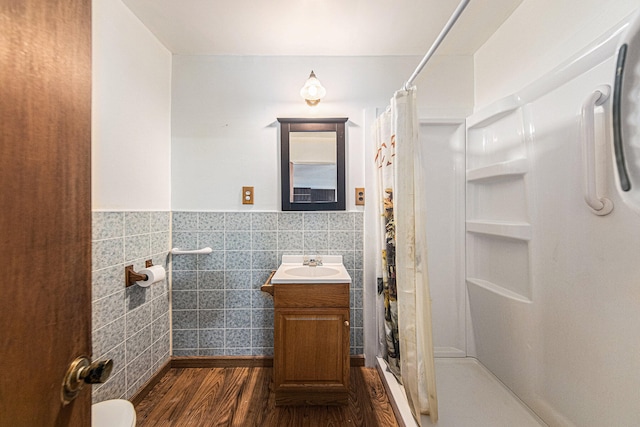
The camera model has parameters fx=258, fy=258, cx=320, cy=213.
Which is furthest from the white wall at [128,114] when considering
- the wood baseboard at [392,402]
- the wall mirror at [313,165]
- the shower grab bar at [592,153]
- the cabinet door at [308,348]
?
the shower grab bar at [592,153]

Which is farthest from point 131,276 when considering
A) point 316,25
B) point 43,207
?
point 316,25

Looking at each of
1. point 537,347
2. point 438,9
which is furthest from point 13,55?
point 537,347

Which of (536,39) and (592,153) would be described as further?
(536,39)

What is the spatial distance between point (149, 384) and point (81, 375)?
5.07ft

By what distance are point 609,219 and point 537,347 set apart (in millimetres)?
747

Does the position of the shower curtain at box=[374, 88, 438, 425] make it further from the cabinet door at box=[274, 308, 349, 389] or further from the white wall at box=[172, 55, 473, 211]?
the white wall at box=[172, 55, 473, 211]

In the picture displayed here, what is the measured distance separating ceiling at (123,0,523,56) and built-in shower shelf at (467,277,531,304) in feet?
5.46

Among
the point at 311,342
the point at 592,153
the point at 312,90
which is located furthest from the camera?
the point at 312,90

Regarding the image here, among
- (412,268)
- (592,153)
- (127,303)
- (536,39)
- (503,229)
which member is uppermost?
(536,39)

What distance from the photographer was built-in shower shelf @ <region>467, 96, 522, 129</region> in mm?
1493

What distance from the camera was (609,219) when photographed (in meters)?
1.05

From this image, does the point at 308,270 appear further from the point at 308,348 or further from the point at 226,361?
the point at 226,361

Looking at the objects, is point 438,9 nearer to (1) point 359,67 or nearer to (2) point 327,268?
(1) point 359,67

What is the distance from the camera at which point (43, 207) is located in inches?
16.7
